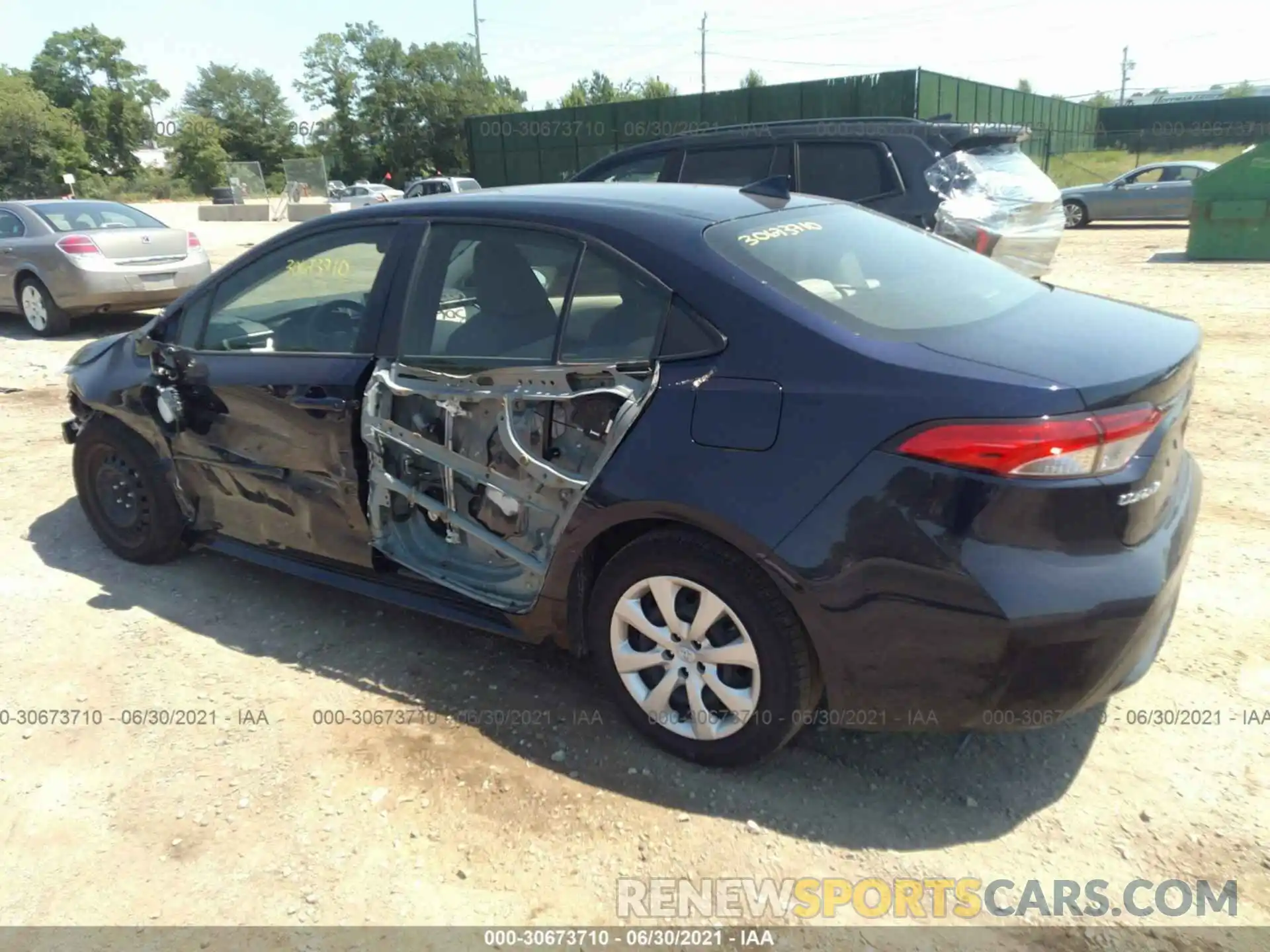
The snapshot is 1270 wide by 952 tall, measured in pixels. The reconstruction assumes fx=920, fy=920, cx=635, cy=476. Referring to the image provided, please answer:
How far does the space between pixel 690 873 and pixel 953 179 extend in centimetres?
583

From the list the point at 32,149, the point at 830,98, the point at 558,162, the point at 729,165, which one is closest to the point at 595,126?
the point at 558,162

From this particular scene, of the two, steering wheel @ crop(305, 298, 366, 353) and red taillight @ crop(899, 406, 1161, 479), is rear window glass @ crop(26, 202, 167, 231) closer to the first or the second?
steering wheel @ crop(305, 298, 366, 353)

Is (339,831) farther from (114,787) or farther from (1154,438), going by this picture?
(1154,438)

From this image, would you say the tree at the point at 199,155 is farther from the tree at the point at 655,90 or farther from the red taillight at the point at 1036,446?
the red taillight at the point at 1036,446

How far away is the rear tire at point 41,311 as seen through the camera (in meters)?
10.3

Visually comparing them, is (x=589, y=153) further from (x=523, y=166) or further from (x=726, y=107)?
(x=726, y=107)

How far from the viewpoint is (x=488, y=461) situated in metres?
3.14

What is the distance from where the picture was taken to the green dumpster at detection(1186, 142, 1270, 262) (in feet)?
40.7

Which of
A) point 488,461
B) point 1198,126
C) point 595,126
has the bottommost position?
point 488,461

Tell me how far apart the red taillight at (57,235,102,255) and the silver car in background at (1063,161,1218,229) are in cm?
1706

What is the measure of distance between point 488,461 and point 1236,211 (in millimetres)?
13339

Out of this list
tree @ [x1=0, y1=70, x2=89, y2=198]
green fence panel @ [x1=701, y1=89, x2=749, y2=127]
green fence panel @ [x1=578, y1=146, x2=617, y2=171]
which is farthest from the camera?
tree @ [x1=0, y1=70, x2=89, y2=198]

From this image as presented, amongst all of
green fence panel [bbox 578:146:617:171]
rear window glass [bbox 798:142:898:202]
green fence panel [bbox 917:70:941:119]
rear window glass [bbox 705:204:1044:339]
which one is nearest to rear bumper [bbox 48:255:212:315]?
rear window glass [bbox 798:142:898:202]

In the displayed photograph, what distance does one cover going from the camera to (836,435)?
2.40 meters
